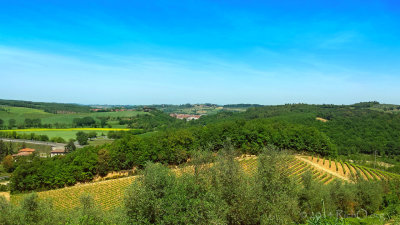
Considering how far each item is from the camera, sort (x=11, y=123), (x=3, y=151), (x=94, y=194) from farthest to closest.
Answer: (x=11, y=123)
(x=3, y=151)
(x=94, y=194)

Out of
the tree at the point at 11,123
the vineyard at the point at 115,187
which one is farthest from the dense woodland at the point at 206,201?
the tree at the point at 11,123

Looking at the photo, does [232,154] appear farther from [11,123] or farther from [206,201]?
[11,123]

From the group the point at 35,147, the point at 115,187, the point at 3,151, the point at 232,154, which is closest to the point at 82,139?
the point at 35,147

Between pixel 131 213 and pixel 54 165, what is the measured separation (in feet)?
123

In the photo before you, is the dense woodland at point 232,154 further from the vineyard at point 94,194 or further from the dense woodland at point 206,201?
the vineyard at point 94,194

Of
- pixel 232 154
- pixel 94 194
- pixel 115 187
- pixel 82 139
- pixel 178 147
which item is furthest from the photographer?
pixel 82 139

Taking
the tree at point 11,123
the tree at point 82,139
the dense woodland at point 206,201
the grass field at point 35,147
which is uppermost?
the dense woodland at point 206,201

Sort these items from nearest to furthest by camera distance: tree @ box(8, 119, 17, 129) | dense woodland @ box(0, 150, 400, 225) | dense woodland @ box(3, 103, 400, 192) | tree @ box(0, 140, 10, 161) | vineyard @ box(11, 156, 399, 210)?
dense woodland @ box(0, 150, 400, 225) < vineyard @ box(11, 156, 399, 210) < dense woodland @ box(3, 103, 400, 192) < tree @ box(0, 140, 10, 161) < tree @ box(8, 119, 17, 129)

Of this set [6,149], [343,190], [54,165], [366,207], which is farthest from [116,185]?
[6,149]

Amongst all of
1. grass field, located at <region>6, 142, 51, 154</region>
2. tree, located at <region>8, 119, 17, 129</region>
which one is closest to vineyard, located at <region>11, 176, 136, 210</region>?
grass field, located at <region>6, 142, 51, 154</region>

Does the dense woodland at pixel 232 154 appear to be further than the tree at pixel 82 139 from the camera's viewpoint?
No

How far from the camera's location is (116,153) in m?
47.9

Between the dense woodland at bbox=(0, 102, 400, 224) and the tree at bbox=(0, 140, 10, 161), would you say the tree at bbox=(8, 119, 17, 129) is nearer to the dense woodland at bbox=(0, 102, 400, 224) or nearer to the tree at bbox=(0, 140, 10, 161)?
the tree at bbox=(0, 140, 10, 161)

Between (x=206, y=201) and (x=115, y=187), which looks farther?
(x=115, y=187)
